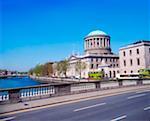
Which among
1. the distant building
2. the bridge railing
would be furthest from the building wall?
the bridge railing

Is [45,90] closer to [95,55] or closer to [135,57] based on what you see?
[135,57]

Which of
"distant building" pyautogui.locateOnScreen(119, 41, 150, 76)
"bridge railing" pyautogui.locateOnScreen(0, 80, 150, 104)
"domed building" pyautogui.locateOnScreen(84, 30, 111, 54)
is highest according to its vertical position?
"domed building" pyautogui.locateOnScreen(84, 30, 111, 54)

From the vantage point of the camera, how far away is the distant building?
77.6 metres

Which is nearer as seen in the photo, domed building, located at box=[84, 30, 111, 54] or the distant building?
the distant building

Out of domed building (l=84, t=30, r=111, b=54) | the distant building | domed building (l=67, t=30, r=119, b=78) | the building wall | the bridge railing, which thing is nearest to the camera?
the bridge railing

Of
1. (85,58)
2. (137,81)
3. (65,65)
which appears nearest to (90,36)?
(85,58)

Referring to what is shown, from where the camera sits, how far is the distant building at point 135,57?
77562mm

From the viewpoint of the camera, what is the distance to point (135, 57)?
80875mm

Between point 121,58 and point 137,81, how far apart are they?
57.4 metres

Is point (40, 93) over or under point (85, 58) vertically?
under

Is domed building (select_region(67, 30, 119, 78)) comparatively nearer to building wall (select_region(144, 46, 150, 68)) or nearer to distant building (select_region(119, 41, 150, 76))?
distant building (select_region(119, 41, 150, 76))

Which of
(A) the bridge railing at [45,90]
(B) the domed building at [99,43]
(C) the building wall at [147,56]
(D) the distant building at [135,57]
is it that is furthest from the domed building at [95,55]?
(A) the bridge railing at [45,90]

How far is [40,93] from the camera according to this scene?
16.8 metres

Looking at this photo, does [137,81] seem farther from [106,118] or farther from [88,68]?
[88,68]
